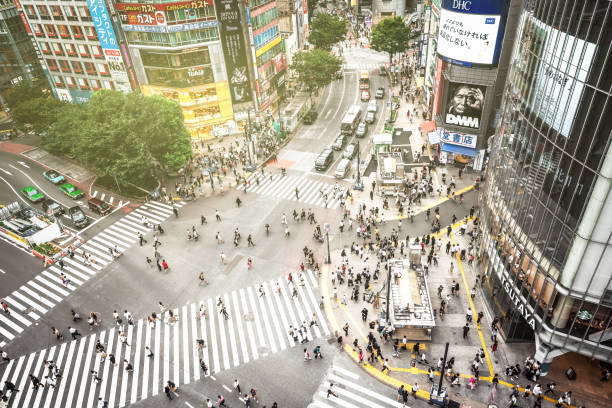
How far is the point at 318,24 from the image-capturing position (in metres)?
103

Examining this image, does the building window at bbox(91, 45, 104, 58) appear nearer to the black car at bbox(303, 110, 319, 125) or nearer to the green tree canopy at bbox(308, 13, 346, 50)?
the black car at bbox(303, 110, 319, 125)

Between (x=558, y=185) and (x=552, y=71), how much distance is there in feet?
24.5

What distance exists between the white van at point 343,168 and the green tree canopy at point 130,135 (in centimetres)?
2186

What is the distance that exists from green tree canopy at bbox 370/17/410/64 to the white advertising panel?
4514cm

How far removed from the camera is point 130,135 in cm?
5050

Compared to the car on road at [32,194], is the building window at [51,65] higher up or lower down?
higher up

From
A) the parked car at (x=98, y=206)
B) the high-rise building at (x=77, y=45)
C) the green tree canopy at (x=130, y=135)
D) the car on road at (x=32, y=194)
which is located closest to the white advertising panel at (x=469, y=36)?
the green tree canopy at (x=130, y=135)

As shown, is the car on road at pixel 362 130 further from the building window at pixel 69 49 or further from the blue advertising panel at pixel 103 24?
the building window at pixel 69 49

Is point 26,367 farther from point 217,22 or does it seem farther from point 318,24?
point 318,24

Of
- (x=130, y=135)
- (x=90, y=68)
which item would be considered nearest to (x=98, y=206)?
(x=130, y=135)

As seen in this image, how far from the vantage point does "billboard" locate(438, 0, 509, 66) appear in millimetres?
44344

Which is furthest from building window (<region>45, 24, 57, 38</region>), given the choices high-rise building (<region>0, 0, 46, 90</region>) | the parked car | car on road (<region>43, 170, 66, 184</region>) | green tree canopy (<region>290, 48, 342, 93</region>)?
green tree canopy (<region>290, 48, 342, 93</region>)

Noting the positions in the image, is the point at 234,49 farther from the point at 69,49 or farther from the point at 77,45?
the point at 69,49

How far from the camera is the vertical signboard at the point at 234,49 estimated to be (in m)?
63.5
